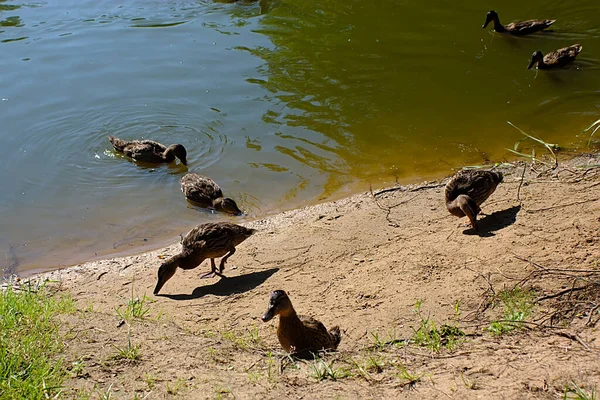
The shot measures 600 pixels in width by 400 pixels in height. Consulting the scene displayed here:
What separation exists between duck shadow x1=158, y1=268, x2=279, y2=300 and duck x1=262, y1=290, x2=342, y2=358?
5.43 feet

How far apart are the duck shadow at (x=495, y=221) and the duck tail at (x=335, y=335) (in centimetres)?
240

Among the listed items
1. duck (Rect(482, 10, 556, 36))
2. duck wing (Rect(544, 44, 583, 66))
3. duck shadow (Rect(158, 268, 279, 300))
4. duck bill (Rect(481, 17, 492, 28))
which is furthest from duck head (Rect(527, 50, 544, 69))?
duck shadow (Rect(158, 268, 279, 300))

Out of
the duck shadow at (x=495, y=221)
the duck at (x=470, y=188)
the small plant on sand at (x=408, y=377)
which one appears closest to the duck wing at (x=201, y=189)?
the duck at (x=470, y=188)

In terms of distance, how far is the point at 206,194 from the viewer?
9.87m

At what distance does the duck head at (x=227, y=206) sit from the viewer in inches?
375

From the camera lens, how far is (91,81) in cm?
1414

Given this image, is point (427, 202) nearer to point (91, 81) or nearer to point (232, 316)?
point (232, 316)

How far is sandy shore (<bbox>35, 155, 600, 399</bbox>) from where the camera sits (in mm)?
4477

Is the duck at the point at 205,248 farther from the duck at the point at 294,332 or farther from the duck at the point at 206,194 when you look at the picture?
the duck at the point at 294,332

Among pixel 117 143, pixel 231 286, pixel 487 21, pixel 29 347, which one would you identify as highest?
pixel 487 21

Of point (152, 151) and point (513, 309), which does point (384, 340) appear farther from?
point (152, 151)

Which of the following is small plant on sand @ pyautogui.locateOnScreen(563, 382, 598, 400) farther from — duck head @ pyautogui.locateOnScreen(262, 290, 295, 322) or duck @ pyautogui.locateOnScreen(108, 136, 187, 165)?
duck @ pyautogui.locateOnScreen(108, 136, 187, 165)

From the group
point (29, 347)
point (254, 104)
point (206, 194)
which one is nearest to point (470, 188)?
point (206, 194)

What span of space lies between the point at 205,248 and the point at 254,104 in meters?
Result: 5.80
